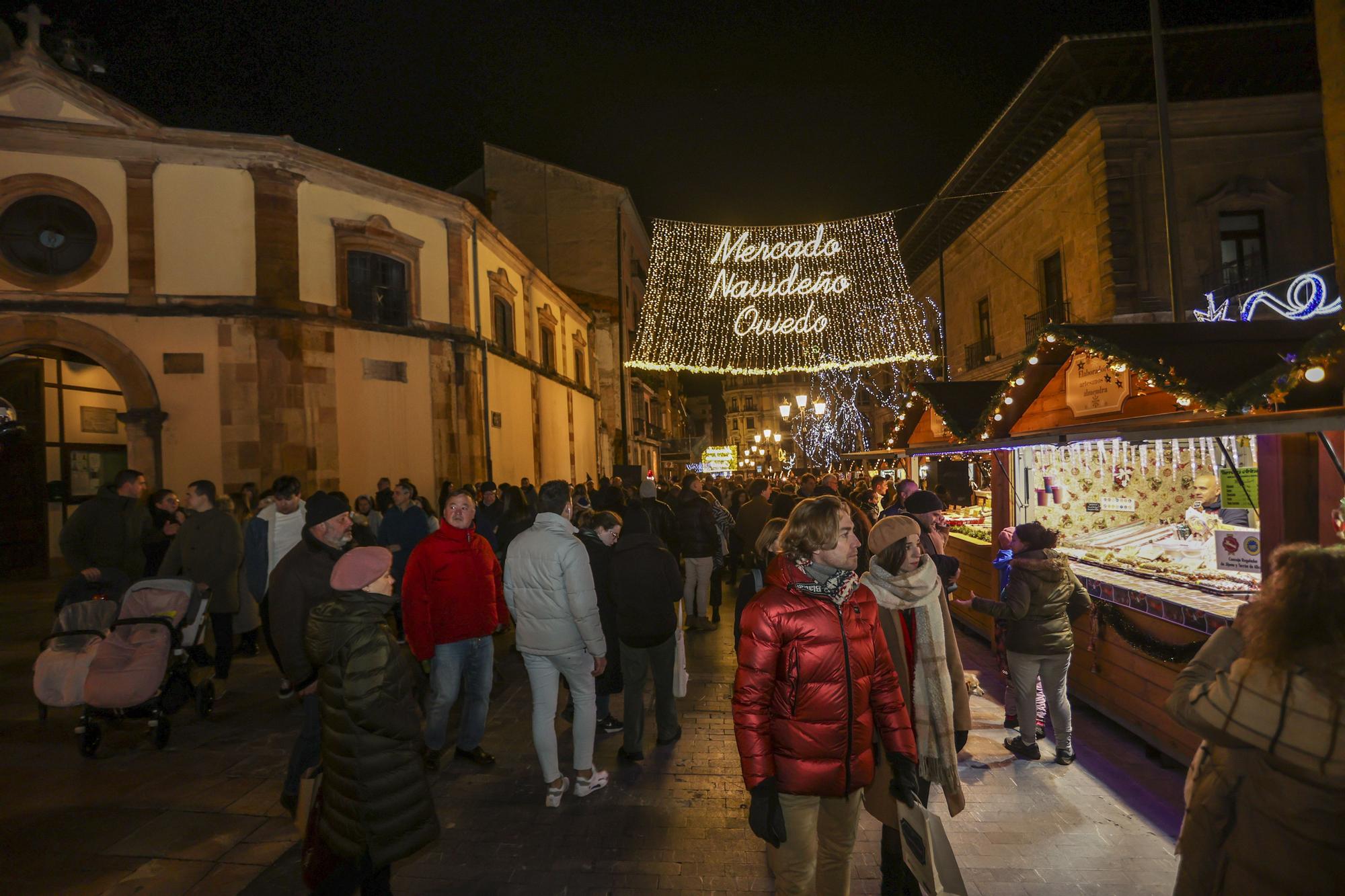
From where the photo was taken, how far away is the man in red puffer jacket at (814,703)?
266cm

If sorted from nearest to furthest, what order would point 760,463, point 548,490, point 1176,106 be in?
point 548,490 → point 1176,106 → point 760,463

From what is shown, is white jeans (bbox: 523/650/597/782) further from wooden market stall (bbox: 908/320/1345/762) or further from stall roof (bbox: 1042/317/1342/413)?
stall roof (bbox: 1042/317/1342/413)

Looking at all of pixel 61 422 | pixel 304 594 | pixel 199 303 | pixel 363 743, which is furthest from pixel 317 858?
pixel 61 422

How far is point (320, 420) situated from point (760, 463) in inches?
1863

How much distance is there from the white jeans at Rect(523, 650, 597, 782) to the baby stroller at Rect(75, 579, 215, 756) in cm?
311

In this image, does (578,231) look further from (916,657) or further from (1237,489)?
(916,657)

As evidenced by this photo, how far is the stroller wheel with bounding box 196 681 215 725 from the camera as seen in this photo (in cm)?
595

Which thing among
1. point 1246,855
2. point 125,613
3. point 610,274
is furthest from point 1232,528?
point 610,274

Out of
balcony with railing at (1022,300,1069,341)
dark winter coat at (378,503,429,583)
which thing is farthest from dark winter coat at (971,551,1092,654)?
balcony with railing at (1022,300,1069,341)

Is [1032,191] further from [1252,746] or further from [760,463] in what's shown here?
[760,463]

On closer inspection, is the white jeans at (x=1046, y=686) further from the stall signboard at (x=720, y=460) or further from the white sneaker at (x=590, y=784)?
the stall signboard at (x=720, y=460)

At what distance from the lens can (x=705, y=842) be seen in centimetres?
396

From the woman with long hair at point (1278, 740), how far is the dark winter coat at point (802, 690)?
3.47ft

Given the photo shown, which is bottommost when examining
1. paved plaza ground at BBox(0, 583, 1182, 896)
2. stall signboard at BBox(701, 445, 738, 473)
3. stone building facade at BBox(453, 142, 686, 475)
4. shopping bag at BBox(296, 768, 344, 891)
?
paved plaza ground at BBox(0, 583, 1182, 896)
